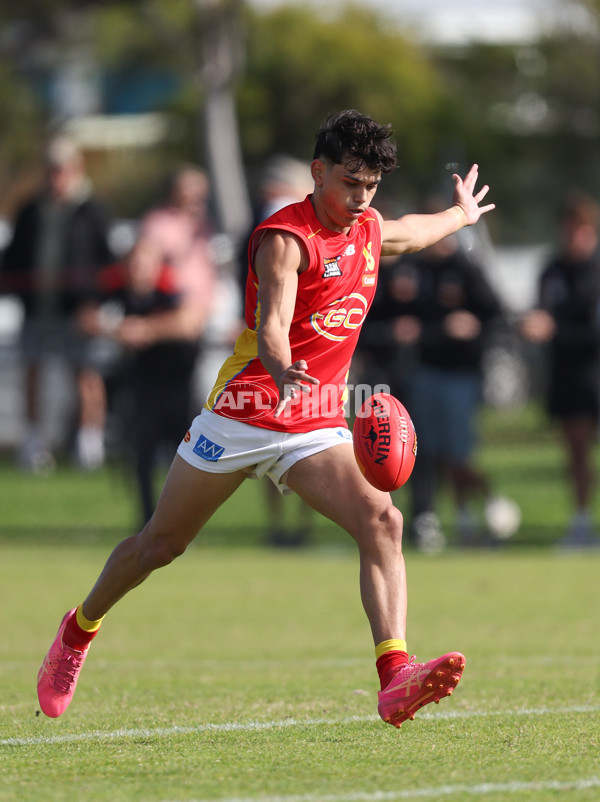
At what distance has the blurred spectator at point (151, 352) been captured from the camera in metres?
12.4

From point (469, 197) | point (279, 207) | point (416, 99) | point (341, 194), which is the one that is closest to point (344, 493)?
point (341, 194)

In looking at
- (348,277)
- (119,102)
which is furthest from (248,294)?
(119,102)

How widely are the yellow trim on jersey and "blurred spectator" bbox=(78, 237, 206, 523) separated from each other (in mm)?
6619

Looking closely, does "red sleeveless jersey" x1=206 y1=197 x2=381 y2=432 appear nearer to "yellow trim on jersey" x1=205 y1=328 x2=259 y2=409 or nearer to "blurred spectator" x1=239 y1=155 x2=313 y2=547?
"yellow trim on jersey" x1=205 y1=328 x2=259 y2=409

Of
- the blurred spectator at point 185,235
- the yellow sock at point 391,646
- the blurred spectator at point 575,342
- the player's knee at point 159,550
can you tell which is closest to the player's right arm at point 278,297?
the player's knee at point 159,550

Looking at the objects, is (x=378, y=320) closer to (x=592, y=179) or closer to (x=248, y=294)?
(x=248, y=294)

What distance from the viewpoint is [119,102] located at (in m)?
75.3

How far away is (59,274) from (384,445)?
9.59 m

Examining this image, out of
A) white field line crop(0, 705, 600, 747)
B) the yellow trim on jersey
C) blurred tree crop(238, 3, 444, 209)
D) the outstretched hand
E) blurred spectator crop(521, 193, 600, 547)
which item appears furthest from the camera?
blurred tree crop(238, 3, 444, 209)

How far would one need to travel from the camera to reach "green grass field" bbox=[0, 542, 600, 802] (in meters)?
4.45

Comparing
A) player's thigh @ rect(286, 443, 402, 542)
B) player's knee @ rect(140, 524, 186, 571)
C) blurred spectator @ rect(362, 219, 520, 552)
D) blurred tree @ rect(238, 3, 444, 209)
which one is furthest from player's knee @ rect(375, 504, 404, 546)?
blurred tree @ rect(238, 3, 444, 209)

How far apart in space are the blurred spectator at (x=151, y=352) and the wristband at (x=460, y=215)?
6.32 metres

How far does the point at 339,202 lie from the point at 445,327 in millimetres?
7256

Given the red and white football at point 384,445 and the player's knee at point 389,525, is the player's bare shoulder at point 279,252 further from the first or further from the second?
the player's knee at point 389,525
